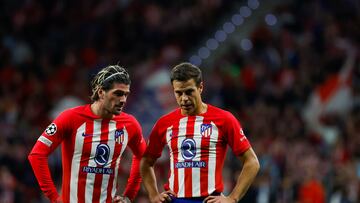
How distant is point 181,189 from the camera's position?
7277mm

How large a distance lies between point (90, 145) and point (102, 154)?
0.12 meters

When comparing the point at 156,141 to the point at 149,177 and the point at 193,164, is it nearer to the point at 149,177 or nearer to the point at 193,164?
the point at 149,177

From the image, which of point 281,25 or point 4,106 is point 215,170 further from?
point 281,25

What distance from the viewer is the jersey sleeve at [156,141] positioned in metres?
7.48

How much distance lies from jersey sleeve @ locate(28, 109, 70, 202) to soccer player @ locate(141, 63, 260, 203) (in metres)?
0.85

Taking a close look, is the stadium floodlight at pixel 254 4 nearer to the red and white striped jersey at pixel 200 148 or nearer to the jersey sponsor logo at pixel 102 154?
the jersey sponsor logo at pixel 102 154

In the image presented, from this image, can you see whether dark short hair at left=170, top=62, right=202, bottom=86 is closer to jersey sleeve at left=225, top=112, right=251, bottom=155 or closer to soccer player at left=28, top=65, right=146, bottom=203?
jersey sleeve at left=225, top=112, right=251, bottom=155

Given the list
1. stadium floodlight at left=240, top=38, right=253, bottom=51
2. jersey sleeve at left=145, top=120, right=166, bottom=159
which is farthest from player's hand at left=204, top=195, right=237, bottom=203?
stadium floodlight at left=240, top=38, right=253, bottom=51

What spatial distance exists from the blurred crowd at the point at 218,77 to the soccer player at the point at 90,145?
4.44 m

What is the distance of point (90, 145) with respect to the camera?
7625 millimetres

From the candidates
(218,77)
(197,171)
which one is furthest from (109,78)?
(218,77)

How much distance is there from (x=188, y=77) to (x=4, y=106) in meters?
8.25

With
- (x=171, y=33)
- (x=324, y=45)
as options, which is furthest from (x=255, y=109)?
(x=171, y=33)

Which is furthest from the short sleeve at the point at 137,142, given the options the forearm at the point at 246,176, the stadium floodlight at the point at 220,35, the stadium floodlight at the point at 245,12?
the stadium floodlight at the point at 245,12
